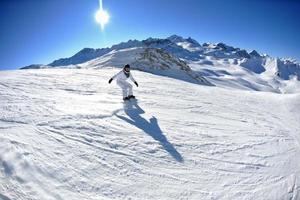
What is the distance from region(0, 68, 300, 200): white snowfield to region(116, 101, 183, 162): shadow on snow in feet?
0.09

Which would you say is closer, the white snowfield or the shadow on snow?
the white snowfield

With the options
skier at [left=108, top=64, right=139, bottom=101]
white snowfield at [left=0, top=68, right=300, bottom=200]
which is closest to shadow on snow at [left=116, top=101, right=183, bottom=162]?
white snowfield at [left=0, top=68, right=300, bottom=200]

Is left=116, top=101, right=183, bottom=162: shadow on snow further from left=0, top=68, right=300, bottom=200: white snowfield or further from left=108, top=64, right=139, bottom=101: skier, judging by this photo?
left=108, top=64, right=139, bottom=101: skier

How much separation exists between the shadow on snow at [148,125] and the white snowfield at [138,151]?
1.1 inches

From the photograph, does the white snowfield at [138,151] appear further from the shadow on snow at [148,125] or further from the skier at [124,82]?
the skier at [124,82]

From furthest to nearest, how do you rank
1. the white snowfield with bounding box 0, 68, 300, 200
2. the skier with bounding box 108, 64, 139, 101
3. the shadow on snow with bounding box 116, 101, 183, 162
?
the skier with bounding box 108, 64, 139, 101, the shadow on snow with bounding box 116, 101, 183, 162, the white snowfield with bounding box 0, 68, 300, 200

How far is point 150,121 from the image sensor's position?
8.09 metres

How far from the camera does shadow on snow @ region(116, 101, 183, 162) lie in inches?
240

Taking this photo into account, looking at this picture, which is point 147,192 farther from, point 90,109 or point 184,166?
point 90,109

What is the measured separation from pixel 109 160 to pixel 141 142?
1.20 m

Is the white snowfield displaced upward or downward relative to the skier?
downward

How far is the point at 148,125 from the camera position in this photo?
25.1 ft

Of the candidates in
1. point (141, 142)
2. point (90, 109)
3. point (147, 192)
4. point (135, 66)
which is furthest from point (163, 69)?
point (147, 192)

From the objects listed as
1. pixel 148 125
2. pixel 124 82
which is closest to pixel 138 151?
pixel 148 125
